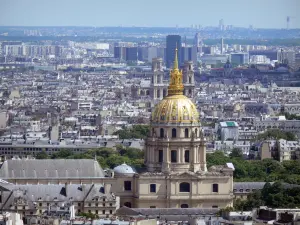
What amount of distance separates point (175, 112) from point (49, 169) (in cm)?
459

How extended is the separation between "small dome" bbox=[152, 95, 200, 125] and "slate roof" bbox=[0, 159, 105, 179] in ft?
8.75

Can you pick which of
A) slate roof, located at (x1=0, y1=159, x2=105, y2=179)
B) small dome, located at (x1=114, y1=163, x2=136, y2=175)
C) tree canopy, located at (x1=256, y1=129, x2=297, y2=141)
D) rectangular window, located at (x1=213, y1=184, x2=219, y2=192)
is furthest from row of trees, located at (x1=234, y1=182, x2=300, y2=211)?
tree canopy, located at (x1=256, y1=129, x2=297, y2=141)

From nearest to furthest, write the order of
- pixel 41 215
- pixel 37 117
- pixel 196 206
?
pixel 41 215, pixel 196 206, pixel 37 117

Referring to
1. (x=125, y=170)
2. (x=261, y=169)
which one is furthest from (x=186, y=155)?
Answer: (x=261, y=169)

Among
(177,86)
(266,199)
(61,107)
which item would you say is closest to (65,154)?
(177,86)

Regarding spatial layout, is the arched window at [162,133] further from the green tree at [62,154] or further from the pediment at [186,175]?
the green tree at [62,154]

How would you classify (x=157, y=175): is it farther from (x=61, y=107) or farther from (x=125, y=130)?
(x=61, y=107)

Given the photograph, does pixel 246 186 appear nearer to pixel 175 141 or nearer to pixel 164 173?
pixel 175 141

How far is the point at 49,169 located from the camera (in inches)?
Result: 2510

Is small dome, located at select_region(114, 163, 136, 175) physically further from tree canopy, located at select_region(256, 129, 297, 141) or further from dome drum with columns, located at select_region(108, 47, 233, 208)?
tree canopy, located at select_region(256, 129, 297, 141)

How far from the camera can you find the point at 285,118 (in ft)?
383

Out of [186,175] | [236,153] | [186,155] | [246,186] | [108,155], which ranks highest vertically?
[186,155]

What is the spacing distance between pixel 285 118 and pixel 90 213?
6012 centimetres

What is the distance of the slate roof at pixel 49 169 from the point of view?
63469mm
